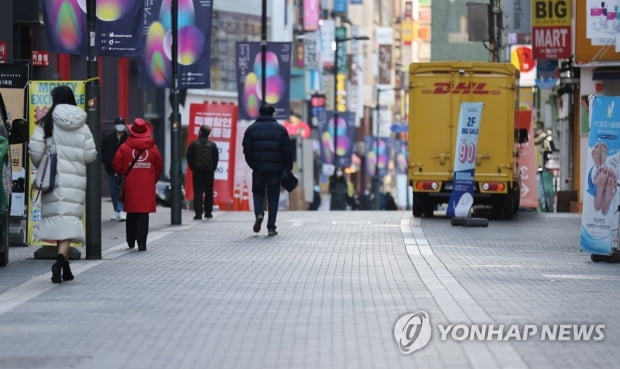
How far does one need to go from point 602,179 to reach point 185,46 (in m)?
13.2

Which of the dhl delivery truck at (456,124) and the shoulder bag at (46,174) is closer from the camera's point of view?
the shoulder bag at (46,174)

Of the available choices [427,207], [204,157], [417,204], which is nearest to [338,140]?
[427,207]

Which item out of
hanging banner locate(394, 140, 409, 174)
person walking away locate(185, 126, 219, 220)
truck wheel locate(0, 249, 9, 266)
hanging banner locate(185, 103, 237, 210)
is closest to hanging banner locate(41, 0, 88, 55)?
truck wheel locate(0, 249, 9, 266)

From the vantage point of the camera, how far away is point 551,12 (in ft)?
140

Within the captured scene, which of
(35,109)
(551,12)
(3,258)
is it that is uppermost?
(551,12)

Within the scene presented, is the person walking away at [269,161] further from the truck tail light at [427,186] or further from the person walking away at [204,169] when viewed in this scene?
the truck tail light at [427,186]

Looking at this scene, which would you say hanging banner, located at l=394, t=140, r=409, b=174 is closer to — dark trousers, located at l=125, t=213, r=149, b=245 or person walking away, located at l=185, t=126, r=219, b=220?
person walking away, located at l=185, t=126, r=219, b=220

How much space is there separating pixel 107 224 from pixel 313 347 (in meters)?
18.4

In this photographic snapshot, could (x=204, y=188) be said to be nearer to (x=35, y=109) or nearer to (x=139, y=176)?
(x=139, y=176)

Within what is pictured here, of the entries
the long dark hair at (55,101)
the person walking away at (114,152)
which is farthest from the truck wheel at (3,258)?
the person walking away at (114,152)

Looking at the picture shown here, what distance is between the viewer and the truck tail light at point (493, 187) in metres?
32.8

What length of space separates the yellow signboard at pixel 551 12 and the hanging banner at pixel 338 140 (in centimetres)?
4018

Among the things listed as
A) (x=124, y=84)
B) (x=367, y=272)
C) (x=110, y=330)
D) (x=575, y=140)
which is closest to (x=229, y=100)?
(x=124, y=84)

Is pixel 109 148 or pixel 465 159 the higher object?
pixel 109 148
